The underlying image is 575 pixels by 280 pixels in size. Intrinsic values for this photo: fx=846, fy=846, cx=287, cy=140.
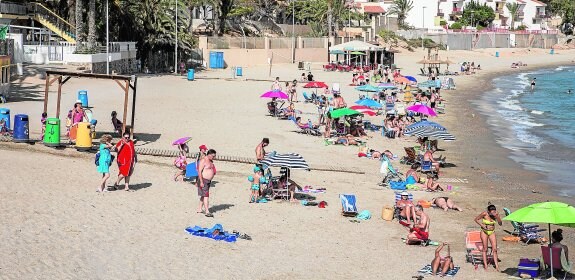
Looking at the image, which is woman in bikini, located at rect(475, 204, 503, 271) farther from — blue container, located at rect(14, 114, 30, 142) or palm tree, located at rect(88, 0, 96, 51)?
palm tree, located at rect(88, 0, 96, 51)

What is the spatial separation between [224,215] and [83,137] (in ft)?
18.5

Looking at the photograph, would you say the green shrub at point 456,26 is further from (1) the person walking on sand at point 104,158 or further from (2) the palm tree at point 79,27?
(1) the person walking on sand at point 104,158

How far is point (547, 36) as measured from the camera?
118188mm

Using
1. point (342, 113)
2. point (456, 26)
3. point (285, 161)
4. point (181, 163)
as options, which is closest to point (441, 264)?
point (285, 161)

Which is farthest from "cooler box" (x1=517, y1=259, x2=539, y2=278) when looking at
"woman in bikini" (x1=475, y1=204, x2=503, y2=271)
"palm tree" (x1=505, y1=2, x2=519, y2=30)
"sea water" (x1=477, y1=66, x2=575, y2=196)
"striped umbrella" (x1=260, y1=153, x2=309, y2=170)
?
"palm tree" (x1=505, y1=2, x2=519, y2=30)

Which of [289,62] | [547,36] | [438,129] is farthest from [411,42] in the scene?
[438,129]

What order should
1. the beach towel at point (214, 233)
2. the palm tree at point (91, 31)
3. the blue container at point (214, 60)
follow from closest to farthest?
the beach towel at point (214, 233)
the palm tree at point (91, 31)
the blue container at point (214, 60)

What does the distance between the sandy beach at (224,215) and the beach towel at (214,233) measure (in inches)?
6.1

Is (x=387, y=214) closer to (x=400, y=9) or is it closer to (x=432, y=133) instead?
(x=432, y=133)

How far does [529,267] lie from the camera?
12617 mm

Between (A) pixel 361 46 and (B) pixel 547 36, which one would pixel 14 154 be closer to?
(A) pixel 361 46

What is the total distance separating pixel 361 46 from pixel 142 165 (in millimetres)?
40319

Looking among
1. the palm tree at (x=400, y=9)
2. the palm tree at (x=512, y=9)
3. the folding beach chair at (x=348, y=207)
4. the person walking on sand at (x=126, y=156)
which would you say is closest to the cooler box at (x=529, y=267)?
the folding beach chair at (x=348, y=207)

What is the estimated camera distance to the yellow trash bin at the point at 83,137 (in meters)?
19.4
